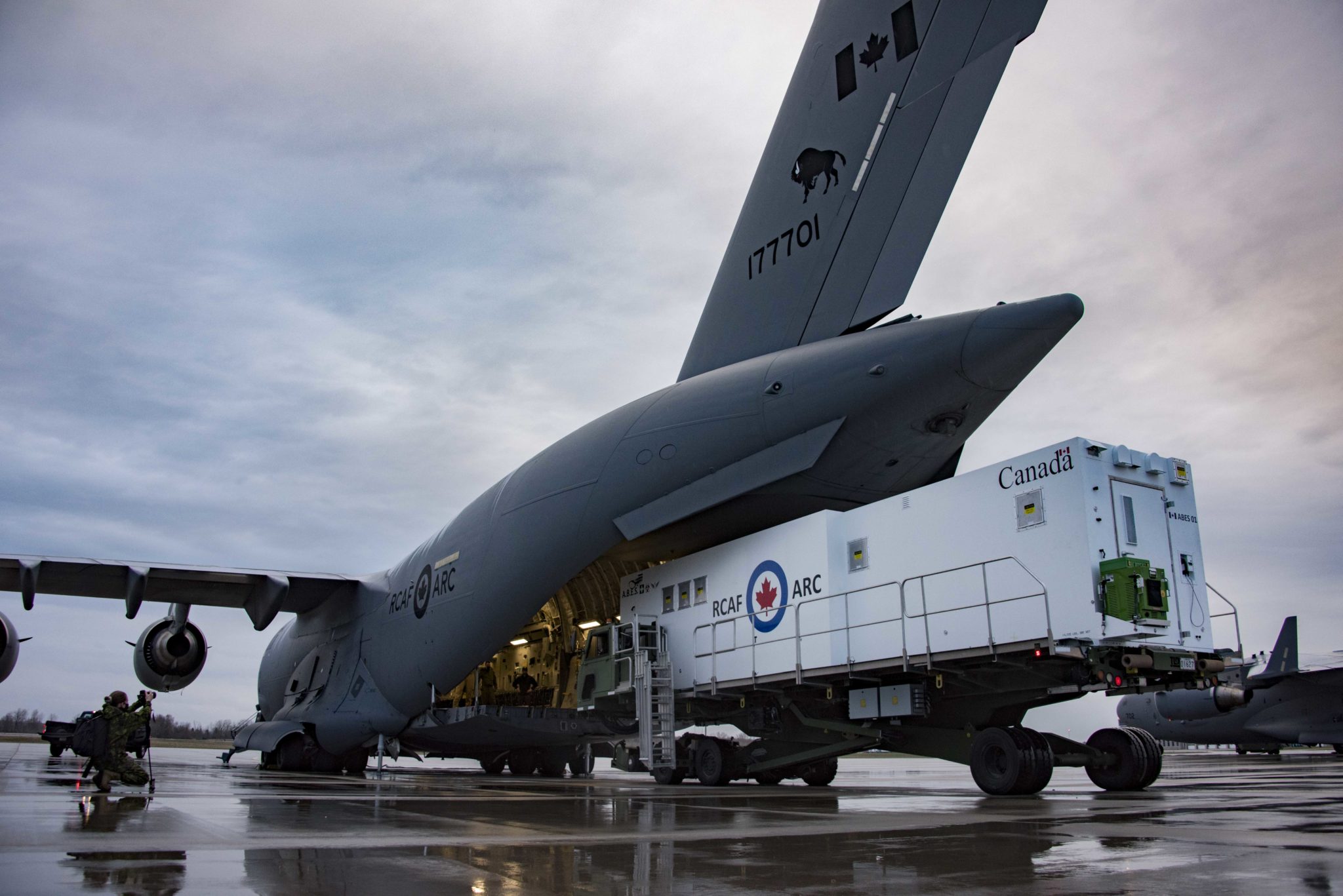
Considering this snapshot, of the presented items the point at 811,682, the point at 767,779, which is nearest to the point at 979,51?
the point at 811,682

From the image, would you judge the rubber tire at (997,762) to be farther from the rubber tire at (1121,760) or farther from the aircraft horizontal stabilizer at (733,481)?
the aircraft horizontal stabilizer at (733,481)

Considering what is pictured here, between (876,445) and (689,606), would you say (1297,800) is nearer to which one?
(876,445)

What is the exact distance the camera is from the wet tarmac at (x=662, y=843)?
418 centimetres

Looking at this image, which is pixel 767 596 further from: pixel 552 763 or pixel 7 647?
pixel 7 647

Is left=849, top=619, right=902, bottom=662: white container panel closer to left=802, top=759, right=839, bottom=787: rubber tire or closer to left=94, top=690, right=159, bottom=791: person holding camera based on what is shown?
left=802, top=759, right=839, bottom=787: rubber tire

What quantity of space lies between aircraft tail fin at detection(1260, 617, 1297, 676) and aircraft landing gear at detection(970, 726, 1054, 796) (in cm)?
1914

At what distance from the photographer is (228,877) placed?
13.9 feet

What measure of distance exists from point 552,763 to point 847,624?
11118 mm

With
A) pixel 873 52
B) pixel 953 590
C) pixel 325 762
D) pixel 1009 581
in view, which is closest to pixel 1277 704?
pixel 953 590

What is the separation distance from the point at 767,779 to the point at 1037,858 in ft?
35.1

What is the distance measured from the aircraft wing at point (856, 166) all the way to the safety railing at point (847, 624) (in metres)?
3.42

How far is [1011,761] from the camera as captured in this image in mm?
10305

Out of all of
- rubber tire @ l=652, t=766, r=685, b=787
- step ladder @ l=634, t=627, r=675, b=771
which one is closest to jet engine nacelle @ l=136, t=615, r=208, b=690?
rubber tire @ l=652, t=766, r=685, b=787

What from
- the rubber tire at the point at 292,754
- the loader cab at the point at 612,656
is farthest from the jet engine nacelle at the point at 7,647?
the loader cab at the point at 612,656
